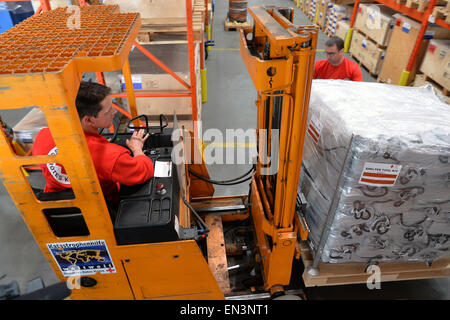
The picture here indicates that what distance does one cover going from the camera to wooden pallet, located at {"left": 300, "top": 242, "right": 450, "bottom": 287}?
8.30ft

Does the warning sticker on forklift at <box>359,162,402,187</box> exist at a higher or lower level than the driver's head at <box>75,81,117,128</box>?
lower

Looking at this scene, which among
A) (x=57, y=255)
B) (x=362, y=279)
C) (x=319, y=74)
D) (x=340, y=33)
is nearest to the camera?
(x=57, y=255)

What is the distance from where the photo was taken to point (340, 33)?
31.4 feet

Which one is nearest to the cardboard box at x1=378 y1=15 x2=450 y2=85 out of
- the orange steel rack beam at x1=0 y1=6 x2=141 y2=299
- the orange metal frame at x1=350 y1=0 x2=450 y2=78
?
the orange metal frame at x1=350 y1=0 x2=450 y2=78

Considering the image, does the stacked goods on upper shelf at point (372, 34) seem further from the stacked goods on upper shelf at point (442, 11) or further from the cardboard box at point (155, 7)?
the cardboard box at point (155, 7)

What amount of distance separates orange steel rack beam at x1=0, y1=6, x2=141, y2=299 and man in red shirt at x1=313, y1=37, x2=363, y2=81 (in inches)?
107

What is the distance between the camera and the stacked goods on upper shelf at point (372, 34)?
23.3 feet

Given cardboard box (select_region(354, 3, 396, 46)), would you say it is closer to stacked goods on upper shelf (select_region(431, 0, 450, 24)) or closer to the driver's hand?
stacked goods on upper shelf (select_region(431, 0, 450, 24))

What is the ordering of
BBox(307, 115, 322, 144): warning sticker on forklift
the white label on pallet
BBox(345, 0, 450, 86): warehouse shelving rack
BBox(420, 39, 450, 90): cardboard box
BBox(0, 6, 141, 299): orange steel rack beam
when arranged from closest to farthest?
1. BBox(0, 6, 141, 299): orange steel rack beam
2. BBox(307, 115, 322, 144): warning sticker on forklift
3. BBox(420, 39, 450, 90): cardboard box
4. BBox(345, 0, 450, 86): warehouse shelving rack
5. the white label on pallet

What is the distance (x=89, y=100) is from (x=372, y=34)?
7.78 metres

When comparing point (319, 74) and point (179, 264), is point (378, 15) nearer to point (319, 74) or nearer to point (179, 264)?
point (319, 74)

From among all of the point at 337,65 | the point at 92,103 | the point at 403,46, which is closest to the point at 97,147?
the point at 92,103

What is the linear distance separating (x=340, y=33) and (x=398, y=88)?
791cm
